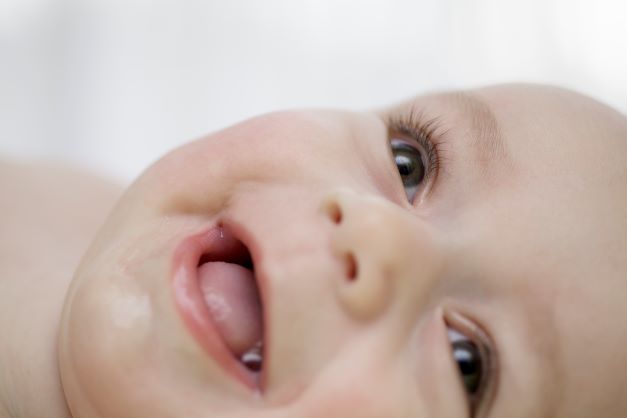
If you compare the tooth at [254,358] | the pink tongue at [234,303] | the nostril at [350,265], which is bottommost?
the tooth at [254,358]

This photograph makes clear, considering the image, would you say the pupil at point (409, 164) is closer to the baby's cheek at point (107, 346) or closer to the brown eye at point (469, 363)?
the brown eye at point (469, 363)

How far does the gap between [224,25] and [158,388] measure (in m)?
0.93

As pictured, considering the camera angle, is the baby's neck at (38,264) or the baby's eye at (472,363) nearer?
the baby's eye at (472,363)

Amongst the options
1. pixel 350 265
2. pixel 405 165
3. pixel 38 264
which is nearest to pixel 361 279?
pixel 350 265

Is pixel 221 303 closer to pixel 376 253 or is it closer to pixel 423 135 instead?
pixel 376 253

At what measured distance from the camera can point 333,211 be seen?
699mm

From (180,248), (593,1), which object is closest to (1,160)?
(180,248)

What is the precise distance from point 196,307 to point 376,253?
0.16 meters

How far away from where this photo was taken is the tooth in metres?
0.69

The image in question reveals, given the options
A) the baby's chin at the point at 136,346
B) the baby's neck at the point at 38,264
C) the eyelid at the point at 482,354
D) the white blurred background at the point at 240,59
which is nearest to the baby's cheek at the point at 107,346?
the baby's chin at the point at 136,346

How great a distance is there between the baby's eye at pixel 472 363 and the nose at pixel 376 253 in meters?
0.07

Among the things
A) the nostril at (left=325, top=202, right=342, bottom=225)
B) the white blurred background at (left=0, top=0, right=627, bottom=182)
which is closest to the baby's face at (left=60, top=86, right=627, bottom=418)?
the nostril at (left=325, top=202, right=342, bottom=225)

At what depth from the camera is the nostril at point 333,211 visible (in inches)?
27.5

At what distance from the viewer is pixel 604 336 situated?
741mm
